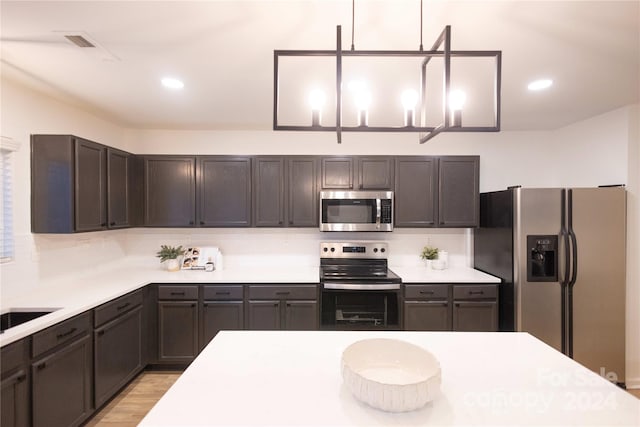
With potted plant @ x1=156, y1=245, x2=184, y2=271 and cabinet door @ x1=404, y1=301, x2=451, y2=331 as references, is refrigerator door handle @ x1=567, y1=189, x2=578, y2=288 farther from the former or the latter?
potted plant @ x1=156, y1=245, x2=184, y2=271

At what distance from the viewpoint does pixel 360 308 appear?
112 inches

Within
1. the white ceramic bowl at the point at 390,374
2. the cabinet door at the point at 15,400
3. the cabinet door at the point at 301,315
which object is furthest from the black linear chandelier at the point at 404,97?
the cabinet door at the point at 301,315

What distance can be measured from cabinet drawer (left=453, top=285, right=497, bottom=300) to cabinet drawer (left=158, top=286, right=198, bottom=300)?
8.46ft

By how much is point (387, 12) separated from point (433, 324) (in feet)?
8.66

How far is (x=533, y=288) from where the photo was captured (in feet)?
8.51

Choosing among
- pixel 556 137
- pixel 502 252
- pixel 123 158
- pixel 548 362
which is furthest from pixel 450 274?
pixel 123 158

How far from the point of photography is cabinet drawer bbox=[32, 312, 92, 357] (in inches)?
67.7

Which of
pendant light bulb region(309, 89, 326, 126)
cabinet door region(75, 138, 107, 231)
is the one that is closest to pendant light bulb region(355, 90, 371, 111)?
pendant light bulb region(309, 89, 326, 126)

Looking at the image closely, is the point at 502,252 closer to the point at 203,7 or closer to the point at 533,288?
the point at 533,288

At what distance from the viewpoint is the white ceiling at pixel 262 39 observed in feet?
4.58

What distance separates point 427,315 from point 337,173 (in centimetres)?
172

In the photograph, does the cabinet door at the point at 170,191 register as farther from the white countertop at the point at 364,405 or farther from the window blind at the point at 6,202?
the white countertop at the point at 364,405

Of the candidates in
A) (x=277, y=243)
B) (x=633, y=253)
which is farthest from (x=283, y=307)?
(x=633, y=253)

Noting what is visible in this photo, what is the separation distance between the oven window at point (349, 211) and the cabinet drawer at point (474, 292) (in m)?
1.11
